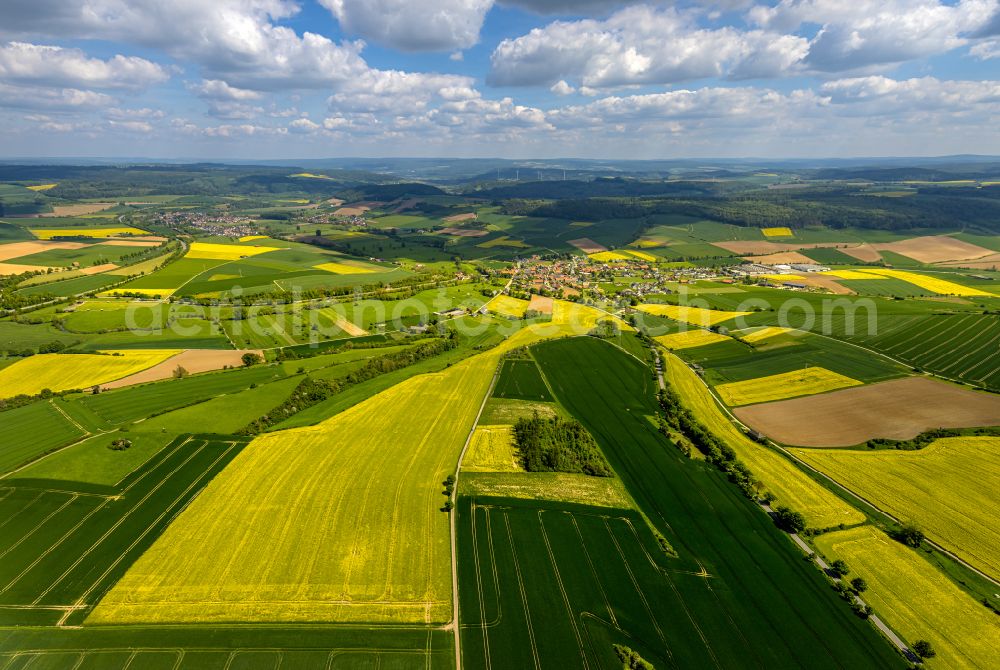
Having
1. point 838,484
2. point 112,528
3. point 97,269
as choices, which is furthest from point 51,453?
point 97,269

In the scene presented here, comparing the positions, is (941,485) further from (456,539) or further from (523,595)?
(456,539)

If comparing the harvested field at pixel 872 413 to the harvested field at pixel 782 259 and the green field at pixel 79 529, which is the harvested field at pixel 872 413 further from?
the harvested field at pixel 782 259

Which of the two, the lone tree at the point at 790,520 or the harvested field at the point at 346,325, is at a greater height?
the harvested field at the point at 346,325

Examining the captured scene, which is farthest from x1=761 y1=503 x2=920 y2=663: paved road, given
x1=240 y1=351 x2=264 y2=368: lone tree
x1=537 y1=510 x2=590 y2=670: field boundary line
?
x1=240 y1=351 x2=264 y2=368: lone tree

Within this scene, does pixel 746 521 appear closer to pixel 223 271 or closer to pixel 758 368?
pixel 758 368

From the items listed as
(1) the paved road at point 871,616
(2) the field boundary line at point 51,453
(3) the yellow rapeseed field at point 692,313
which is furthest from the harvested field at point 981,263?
(2) the field boundary line at point 51,453

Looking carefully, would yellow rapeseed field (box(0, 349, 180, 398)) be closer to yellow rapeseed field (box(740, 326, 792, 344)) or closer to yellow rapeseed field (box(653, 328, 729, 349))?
yellow rapeseed field (box(653, 328, 729, 349))

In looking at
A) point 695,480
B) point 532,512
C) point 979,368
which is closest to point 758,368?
point 979,368
